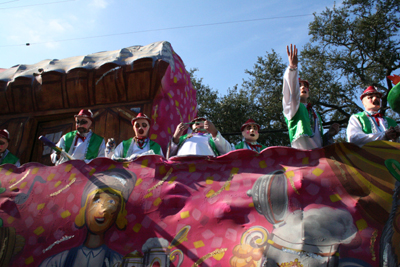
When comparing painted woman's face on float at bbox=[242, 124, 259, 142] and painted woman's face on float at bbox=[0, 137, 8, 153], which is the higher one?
painted woman's face on float at bbox=[0, 137, 8, 153]

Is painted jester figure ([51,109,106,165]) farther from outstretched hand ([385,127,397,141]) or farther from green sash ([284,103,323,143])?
outstretched hand ([385,127,397,141])

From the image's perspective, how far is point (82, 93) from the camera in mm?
5652

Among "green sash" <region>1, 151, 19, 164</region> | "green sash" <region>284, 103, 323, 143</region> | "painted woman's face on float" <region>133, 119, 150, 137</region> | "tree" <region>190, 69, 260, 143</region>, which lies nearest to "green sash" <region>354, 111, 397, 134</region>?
"green sash" <region>284, 103, 323, 143</region>

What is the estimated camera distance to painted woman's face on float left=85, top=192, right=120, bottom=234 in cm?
338

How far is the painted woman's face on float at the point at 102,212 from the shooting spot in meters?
3.38

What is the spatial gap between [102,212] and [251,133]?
211cm

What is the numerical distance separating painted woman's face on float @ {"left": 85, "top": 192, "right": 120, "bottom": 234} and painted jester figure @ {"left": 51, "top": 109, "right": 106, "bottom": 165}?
124 cm

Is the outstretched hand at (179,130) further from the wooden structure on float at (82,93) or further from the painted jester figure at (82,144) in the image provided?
the painted jester figure at (82,144)

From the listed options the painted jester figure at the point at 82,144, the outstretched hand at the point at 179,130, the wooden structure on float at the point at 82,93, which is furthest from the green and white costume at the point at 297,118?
the painted jester figure at the point at 82,144

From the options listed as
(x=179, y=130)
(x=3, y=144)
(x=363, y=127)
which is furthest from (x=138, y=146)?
(x=363, y=127)

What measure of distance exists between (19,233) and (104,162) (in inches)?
44.3

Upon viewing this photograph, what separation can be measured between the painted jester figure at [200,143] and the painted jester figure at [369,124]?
1.39 m

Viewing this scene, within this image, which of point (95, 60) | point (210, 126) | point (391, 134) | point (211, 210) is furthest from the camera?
point (95, 60)

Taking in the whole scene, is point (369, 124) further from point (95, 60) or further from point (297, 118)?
point (95, 60)
